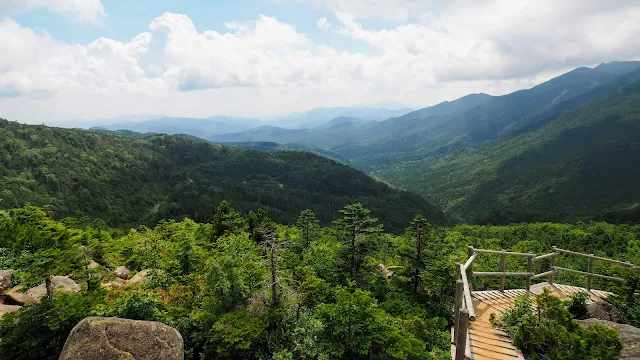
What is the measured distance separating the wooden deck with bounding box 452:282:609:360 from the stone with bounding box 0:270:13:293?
16932 mm

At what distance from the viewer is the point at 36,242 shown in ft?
35.4

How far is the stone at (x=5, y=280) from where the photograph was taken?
13.2 metres

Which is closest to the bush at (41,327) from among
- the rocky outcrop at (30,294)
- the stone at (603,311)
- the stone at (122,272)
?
the rocky outcrop at (30,294)

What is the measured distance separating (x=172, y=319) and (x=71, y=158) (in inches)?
6054

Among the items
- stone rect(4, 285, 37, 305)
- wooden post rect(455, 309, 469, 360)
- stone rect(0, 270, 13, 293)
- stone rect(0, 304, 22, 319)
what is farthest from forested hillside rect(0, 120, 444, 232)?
wooden post rect(455, 309, 469, 360)

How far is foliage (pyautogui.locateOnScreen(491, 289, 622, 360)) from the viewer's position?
6512 mm

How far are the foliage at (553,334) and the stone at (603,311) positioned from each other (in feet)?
12.5

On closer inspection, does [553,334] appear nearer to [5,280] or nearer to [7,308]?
[7,308]

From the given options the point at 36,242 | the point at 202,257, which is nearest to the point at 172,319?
the point at 36,242

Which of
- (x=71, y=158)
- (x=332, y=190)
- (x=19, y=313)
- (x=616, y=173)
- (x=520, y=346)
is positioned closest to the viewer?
(x=520, y=346)

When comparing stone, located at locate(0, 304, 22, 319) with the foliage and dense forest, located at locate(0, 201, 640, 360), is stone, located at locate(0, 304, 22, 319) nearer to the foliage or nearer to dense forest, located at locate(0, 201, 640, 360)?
dense forest, located at locate(0, 201, 640, 360)

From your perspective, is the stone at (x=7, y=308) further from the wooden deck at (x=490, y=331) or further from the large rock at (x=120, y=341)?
the wooden deck at (x=490, y=331)

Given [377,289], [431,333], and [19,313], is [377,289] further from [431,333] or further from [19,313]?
[19,313]

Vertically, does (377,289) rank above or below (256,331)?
below
